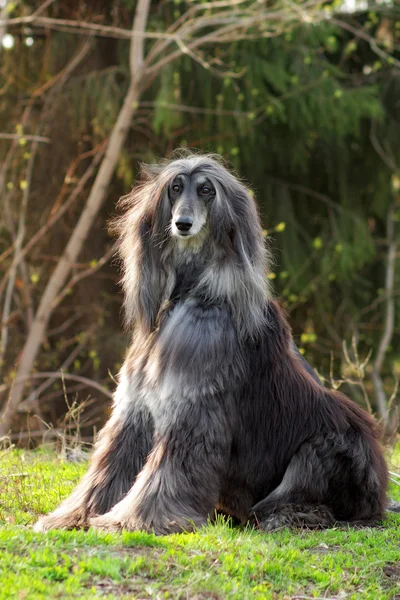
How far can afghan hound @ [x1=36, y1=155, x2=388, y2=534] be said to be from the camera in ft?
15.4

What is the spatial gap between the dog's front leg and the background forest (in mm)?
5917

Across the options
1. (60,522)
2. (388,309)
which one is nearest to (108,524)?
(60,522)

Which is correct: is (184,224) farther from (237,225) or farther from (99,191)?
(99,191)

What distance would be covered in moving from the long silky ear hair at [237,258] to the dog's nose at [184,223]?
0.60 feet

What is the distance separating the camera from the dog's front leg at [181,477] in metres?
4.51

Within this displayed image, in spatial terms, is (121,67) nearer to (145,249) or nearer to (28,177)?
(28,177)

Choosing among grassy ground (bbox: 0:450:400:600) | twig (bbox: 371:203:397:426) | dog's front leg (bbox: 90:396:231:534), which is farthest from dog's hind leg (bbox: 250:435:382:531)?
twig (bbox: 371:203:397:426)

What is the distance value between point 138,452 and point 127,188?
7.34m

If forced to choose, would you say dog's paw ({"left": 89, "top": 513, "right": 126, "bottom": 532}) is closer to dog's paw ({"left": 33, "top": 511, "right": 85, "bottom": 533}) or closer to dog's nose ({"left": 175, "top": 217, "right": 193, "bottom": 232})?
dog's paw ({"left": 33, "top": 511, "right": 85, "bottom": 533})

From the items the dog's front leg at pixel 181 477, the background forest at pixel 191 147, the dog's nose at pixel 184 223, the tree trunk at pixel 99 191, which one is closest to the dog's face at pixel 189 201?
the dog's nose at pixel 184 223

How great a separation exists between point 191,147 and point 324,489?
6.75 meters

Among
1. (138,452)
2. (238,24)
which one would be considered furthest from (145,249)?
(238,24)

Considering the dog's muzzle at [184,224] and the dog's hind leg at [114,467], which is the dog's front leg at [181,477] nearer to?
the dog's hind leg at [114,467]

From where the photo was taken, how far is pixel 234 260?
4902mm
